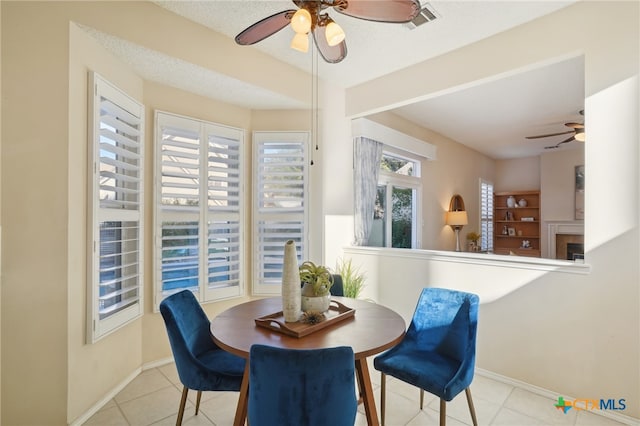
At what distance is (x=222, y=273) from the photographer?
11.1 feet

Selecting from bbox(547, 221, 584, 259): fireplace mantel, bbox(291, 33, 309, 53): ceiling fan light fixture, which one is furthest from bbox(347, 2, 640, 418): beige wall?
bbox(547, 221, 584, 259): fireplace mantel

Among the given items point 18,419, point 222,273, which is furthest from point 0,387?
point 222,273

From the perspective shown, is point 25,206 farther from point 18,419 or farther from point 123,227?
point 18,419

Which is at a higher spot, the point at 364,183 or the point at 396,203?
the point at 364,183

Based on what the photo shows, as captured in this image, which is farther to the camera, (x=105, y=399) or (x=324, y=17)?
(x=105, y=399)

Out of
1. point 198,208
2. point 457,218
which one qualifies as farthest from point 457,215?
point 198,208

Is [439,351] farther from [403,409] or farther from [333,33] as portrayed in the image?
[333,33]

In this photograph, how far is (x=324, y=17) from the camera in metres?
Answer: 1.85

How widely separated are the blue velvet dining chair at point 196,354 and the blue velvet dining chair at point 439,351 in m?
0.90

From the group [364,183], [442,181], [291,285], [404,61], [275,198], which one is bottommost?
[291,285]

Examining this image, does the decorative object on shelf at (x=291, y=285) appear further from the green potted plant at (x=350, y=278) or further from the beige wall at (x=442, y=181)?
the beige wall at (x=442, y=181)

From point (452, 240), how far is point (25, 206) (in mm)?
5956

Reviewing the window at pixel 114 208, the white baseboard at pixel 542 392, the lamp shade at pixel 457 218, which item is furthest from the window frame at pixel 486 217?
the window at pixel 114 208

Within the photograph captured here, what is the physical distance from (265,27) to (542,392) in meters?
3.23
